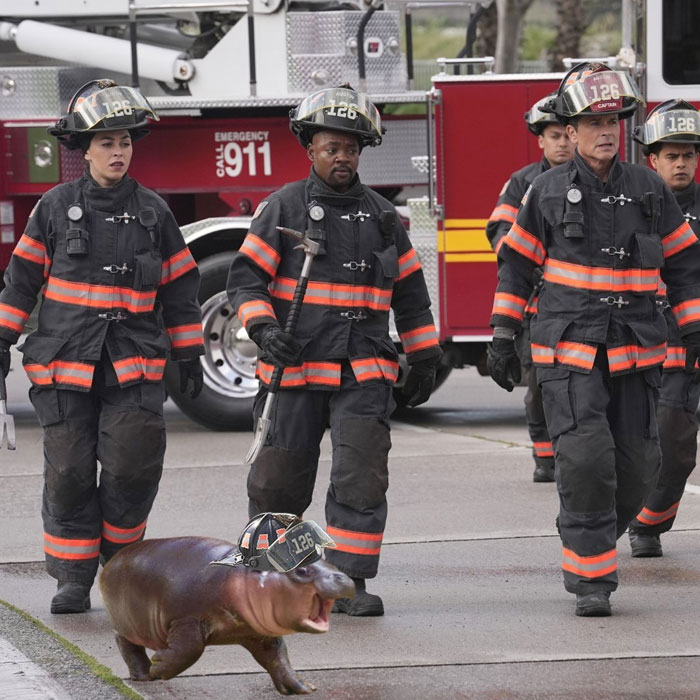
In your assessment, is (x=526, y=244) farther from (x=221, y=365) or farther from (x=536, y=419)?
(x=221, y=365)

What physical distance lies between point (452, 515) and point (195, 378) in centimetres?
178

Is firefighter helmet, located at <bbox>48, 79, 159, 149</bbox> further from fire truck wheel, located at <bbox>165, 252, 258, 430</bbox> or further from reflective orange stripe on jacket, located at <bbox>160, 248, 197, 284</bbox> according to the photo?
fire truck wheel, located at <bbox>165, 252, 258, 430</bbox>

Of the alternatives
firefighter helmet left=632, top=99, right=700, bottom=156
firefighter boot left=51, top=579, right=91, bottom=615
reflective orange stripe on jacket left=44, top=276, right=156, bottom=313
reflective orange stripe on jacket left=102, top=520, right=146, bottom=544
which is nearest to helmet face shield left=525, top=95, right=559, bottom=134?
firefighter helmet left=632, top=99, right=700, bottom=156

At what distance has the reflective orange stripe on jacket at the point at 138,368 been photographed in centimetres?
554

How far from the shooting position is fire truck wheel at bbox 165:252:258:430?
31.6 ft

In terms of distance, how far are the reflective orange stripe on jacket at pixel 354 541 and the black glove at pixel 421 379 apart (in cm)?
55

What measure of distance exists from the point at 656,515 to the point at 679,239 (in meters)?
1.26

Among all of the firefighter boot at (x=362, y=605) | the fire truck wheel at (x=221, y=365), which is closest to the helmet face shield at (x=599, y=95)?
the firefighter boot at (x=362, y=605)

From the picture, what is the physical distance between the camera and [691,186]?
6434 millimetres

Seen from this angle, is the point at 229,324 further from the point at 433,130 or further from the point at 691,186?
the point at 691,186

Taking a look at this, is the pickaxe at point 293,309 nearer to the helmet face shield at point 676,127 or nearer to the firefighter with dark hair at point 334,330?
the firefighter with dark hair at point 334,330

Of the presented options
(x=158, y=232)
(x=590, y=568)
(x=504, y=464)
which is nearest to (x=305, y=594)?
(x=590, y=568)

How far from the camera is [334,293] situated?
5.54 metres

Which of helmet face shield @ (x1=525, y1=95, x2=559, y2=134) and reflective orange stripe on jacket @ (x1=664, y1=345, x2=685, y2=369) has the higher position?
helmet face shield @ (x1=525, y1=95, x2=559, y2=134)
